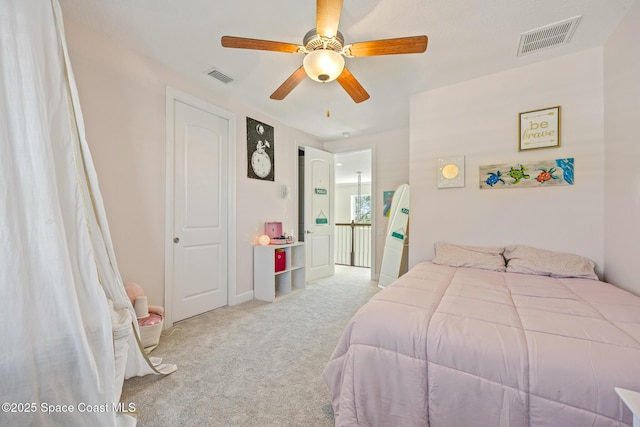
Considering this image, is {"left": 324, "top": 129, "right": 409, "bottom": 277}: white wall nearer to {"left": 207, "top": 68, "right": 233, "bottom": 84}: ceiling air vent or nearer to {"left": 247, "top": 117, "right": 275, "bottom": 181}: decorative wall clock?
{"left": 247, "top": 117, "right": 275, "bottom": 181}: decorative wall clock

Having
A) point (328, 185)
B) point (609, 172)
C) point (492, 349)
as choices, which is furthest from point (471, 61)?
point (328, 185)

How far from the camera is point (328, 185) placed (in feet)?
15.8

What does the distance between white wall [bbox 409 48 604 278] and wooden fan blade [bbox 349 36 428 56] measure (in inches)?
58.0

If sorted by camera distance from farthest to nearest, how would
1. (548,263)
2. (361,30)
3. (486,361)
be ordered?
(548,263) → (361,30) → (486,361)

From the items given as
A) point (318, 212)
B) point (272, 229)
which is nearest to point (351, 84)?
point (272, 229)

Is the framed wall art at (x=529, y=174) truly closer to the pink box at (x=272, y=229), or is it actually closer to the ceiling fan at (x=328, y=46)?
the ceiling fan at (x=328, y=46)

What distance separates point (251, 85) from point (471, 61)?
221 centimetres

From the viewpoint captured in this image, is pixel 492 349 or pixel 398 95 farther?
pixel 398 95

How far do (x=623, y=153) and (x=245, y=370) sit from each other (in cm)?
322

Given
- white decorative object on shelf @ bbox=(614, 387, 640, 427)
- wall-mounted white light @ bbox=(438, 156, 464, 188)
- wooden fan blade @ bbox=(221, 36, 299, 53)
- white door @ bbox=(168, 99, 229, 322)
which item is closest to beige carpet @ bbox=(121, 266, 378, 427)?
white door @ bbox=(168, 99, 229, 322)

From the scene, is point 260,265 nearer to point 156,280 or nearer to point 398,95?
point 156,280

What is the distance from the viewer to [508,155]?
2564 mm

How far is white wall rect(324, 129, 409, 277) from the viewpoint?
425 centimetres

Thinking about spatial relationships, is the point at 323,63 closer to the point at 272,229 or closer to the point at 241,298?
the point at 272,229
